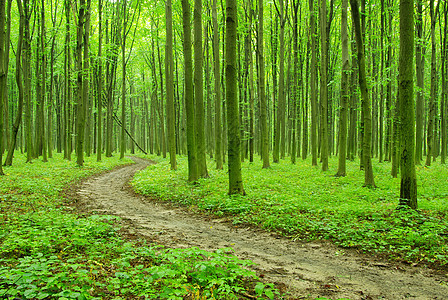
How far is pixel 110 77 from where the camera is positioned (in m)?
24.7

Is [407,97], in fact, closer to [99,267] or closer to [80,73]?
[99,267]

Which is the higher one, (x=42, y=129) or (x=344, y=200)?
(x=42, y=129)

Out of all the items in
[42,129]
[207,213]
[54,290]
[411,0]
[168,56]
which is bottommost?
[207,213]

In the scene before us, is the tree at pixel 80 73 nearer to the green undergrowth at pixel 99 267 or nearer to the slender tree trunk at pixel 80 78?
the slender tree trunk at pixel 80 78

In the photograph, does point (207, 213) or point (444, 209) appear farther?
point (207, 213)

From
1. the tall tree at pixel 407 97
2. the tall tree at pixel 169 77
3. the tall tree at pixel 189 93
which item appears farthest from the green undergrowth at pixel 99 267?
the tall tree at pixel 169 77

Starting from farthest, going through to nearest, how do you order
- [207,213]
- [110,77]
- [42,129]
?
[110,77], [42,129], [207,213]

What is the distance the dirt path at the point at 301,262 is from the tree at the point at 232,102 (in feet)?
6.43

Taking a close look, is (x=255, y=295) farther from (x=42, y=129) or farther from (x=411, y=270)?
(x=42, y=129)

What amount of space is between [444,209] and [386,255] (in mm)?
3107

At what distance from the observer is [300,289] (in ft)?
11.9

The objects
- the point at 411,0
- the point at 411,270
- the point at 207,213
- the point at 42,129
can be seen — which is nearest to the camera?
the point at 411,270

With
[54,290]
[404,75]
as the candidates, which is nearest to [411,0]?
[404,75]

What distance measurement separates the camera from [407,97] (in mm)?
6258
